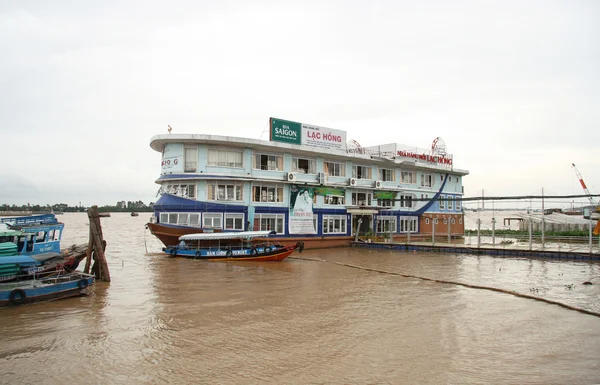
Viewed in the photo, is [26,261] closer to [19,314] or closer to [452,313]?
[19,314]

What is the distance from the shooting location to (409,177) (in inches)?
1628

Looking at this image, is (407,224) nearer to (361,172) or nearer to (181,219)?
(361,172)

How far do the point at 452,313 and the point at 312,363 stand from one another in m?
6.02

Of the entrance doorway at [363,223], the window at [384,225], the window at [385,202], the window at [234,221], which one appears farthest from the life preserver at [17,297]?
the window at [384,225]

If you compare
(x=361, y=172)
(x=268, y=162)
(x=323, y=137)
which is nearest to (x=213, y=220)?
(x=268, y=162)

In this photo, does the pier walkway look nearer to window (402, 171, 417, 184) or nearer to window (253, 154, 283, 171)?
window (402, 171, 417, 184)

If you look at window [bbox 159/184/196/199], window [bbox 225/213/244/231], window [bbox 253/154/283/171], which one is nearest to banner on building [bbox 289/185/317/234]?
window [bbox 253/154/283/171]

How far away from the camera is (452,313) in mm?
12680

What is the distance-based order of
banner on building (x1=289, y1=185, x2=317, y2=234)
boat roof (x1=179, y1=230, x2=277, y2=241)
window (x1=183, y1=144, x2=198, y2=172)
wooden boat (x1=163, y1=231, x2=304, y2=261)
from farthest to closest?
1. banner on building (x1=289, y1=185, x2=317, y2=234)
2. window (x1=183, y1=144, x2=198, y2=172)
3. wooden boat (x1=163, y1=231, x2=304, y2=261)
4. boat roof (x1=179, y1=230, x2=277, y2=241)

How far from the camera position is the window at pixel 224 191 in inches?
1099

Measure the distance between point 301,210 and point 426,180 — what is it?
683 inches

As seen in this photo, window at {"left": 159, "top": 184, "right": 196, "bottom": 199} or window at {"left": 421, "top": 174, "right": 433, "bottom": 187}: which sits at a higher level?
window at {"left": 421, "top": 174, "right": 433, "bottom": 187}

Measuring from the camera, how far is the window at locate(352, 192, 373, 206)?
36.9 m

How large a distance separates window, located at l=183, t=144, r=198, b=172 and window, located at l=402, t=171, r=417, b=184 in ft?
72.0
